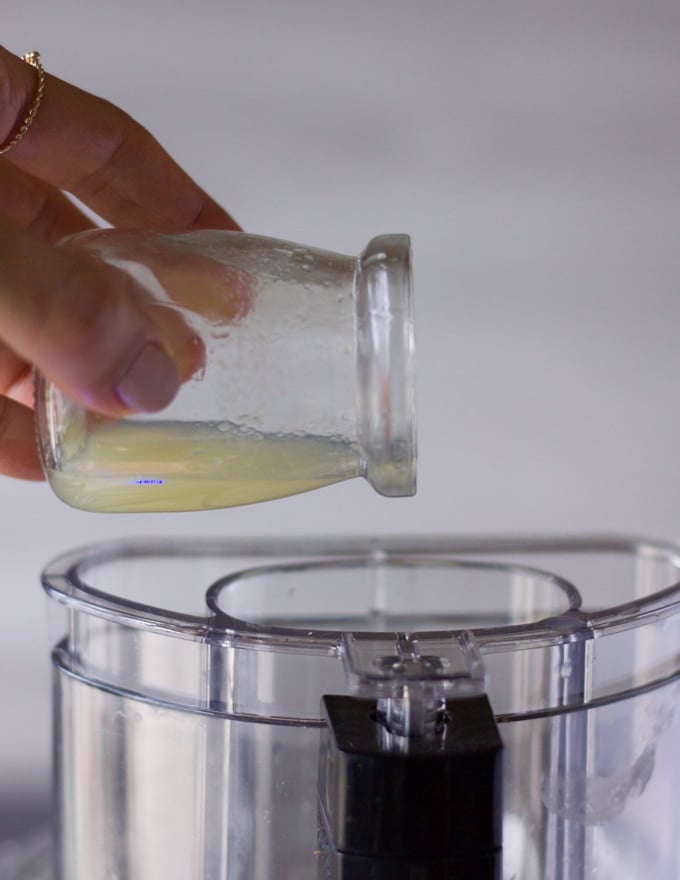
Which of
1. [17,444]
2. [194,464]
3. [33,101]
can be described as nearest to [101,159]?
[33,101]

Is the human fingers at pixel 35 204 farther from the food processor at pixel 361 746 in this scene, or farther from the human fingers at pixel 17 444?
the food processor at pixel 361 746

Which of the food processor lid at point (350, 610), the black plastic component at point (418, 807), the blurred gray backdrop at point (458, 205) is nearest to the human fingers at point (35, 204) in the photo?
the blurred gray backdrop at point (458, 205)

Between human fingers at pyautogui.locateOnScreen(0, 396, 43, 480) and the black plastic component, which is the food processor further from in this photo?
human fingers at pyautogui.locateOnScreen(0, 396, 43, 480)

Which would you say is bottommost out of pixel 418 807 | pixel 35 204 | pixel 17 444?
pixel 418 807

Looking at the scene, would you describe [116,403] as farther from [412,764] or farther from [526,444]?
Answer: [526,444]

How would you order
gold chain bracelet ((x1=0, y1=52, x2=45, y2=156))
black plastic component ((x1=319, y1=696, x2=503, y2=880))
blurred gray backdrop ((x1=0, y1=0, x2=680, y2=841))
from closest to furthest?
black plastic component ((x1=319, y1=696, x2=503, y2=880))
gold chain bracelet ((x1=0, y1=52, x2=45, y2=156))
blurred gray backdrop ((x1=0, y1=0, x2=680, y2=841))

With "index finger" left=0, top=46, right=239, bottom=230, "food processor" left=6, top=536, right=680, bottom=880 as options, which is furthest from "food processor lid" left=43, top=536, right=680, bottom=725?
"index finger" left=0, top=46, right=239, bottom=230

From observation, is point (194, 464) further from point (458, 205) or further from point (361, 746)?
point (458, 205)
